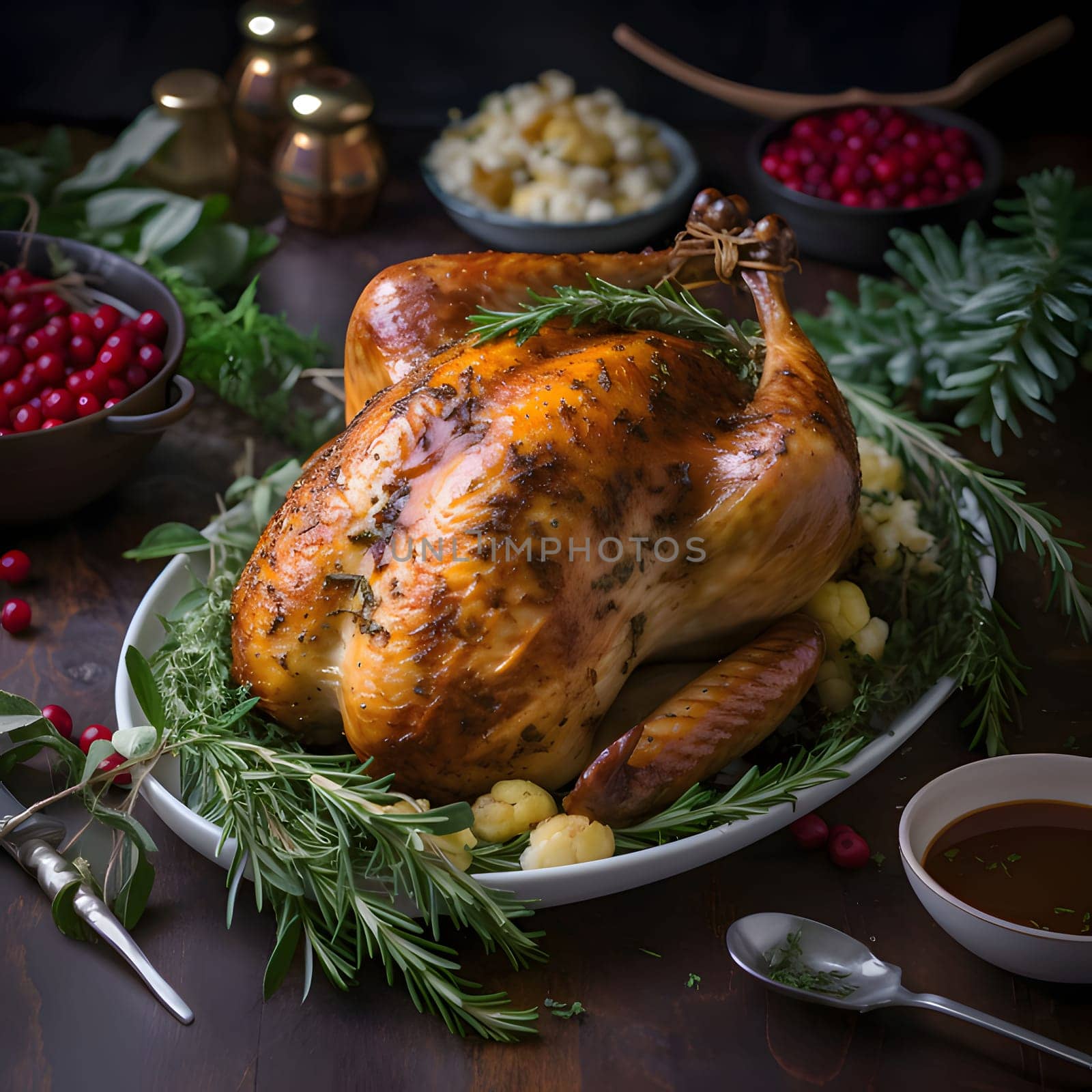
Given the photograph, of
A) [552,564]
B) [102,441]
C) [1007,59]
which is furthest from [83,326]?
[1007,59]

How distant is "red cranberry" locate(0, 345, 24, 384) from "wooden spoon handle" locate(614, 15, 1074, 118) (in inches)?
69.7

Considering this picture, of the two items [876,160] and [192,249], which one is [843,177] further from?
[192,249]

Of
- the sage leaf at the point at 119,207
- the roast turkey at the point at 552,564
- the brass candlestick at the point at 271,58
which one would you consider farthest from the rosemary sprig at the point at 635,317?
the brass candlestick at the point at 271,58

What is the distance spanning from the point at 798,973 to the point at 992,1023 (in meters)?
0.19

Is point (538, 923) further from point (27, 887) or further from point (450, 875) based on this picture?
point (27, 887)

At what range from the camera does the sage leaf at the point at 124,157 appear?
2.51 meters

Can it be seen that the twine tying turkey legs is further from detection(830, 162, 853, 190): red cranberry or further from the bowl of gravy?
detection(830, 162, 853, 190): red cranberry

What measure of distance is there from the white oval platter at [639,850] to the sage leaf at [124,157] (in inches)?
53.5

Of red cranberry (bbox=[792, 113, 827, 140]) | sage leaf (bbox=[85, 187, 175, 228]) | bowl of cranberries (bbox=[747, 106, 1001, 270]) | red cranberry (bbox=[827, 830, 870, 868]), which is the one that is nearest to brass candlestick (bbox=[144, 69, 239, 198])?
sage leaf (bbox=[85, 187, 175, 228])

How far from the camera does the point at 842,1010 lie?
4.06ft

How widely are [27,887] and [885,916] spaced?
99 cm

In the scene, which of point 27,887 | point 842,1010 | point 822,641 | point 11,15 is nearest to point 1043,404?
point 822,641

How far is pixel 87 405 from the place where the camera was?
6.03ft

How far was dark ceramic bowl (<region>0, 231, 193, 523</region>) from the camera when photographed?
173 centimetres
